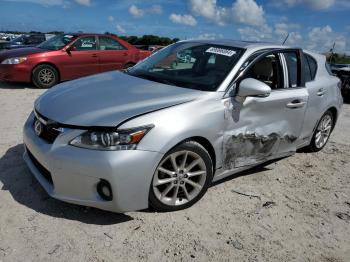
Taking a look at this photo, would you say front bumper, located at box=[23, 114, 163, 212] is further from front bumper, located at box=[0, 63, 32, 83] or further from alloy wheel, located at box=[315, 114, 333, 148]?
front bumper, located at box=[0, 63, 32, 83]

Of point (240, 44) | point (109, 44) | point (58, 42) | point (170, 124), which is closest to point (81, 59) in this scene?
point (58, 42)

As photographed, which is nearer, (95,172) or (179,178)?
(95,172)

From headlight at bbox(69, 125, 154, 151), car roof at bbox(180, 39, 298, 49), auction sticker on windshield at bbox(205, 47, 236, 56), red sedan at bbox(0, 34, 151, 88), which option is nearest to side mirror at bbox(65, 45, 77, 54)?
red sedan at bbox(0, 34, 151, 88)

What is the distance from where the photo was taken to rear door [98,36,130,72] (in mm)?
10117

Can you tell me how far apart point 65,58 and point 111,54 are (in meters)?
1.34

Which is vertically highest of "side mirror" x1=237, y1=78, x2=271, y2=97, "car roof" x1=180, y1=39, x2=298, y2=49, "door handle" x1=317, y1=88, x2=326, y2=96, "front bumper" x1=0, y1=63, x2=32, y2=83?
"car roof" x1=180, y1=39, x2=298, y2=49

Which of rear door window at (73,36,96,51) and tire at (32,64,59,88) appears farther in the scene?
rear door window at (73,36,96,51)

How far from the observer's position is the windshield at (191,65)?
3.74 meters

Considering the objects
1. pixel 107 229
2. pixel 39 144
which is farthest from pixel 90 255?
pixel 39 144

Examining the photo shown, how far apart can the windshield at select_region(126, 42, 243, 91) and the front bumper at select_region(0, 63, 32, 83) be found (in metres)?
5.30

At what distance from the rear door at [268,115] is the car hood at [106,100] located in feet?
1.75

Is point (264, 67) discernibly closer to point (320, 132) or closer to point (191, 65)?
point (191, 65)

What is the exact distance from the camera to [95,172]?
2.87 meters

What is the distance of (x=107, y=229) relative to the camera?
309 centimetres
